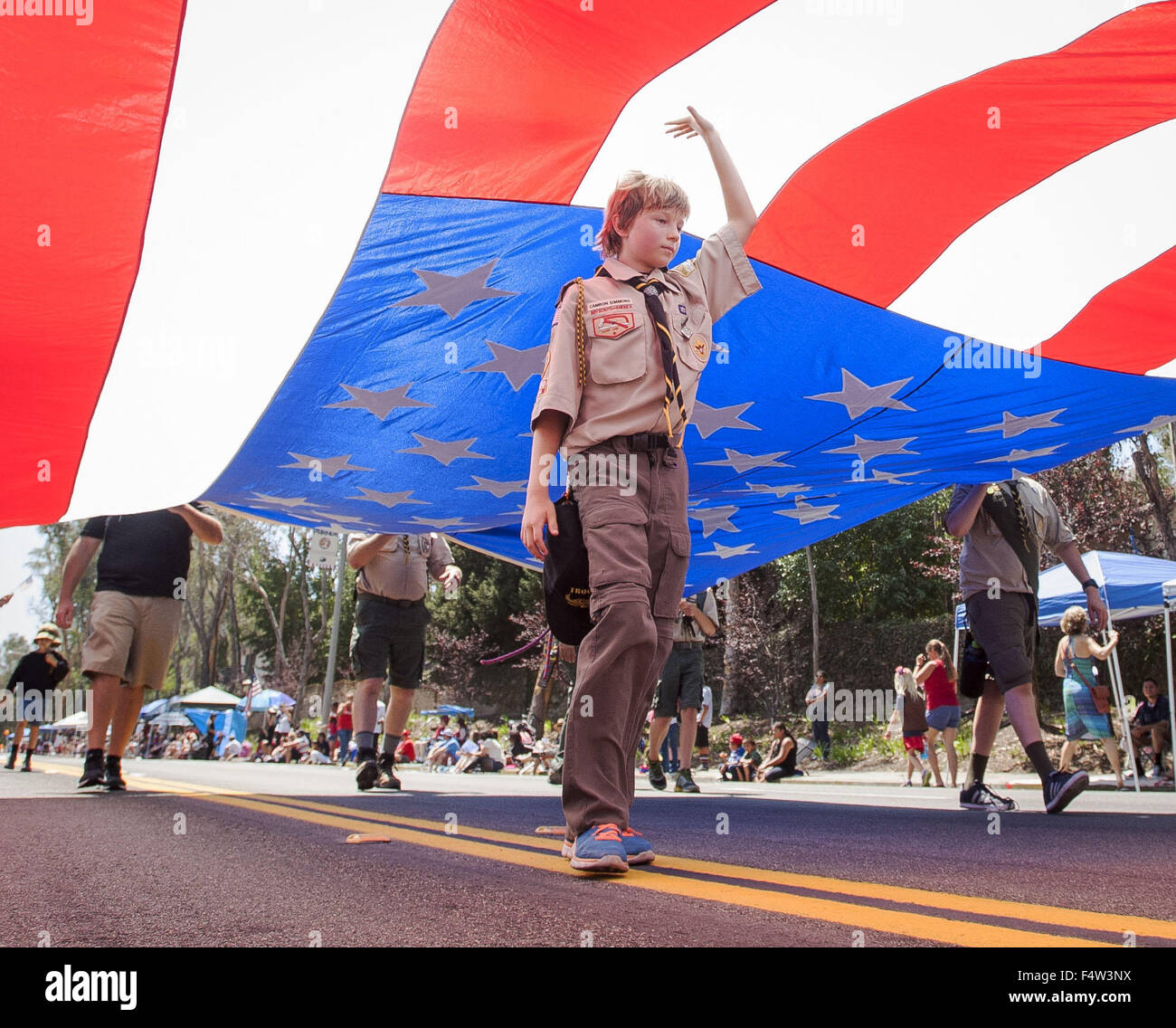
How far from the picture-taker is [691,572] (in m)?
8.05

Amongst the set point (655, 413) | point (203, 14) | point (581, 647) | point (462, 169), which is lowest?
point (581, 647)

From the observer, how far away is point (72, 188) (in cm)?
346

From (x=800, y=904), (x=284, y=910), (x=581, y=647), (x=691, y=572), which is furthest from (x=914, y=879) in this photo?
(x=691, y=572)

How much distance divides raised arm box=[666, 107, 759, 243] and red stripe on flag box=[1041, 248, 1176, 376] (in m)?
2.29

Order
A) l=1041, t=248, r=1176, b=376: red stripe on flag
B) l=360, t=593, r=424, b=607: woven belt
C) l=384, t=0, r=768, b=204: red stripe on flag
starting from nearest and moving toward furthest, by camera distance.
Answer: l=384, t=0, r=768, b=204: red stripe on flag < l=1041, t=248, r=1176, b=376: red stripe on flag < l=360, t=593, r=424, b=607: woven belt

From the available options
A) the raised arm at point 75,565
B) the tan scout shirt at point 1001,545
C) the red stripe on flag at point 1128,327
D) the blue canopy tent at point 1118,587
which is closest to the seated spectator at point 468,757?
the blue canopy tent at point 1118,587

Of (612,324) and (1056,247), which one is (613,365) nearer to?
(612,324)

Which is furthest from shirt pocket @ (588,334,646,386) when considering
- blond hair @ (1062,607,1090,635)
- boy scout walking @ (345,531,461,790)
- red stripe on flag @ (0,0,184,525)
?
blond hair @ (1062,607,1090,635)

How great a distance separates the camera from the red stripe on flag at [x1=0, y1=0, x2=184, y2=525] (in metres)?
3.05

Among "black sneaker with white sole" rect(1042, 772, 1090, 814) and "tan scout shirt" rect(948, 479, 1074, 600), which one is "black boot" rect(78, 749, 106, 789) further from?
"black sneaker with white sole" rect(1042, 772, 1090, 814)

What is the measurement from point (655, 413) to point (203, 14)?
1976mm

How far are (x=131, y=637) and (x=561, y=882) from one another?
4.14 m

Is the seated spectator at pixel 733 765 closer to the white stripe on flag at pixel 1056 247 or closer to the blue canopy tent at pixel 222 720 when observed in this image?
the white stripe on flag at pixel 1056 247
